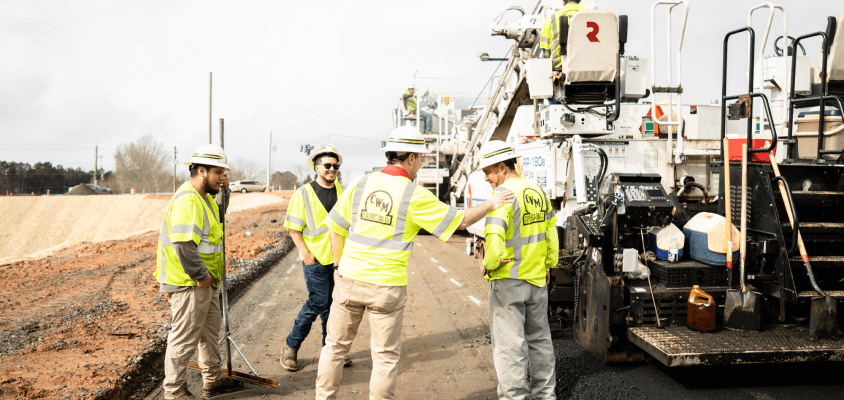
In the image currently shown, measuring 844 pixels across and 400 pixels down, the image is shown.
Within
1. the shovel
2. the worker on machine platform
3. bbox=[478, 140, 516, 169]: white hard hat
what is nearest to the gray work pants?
bbox=[478, 140, 516, 169]: white hard hat

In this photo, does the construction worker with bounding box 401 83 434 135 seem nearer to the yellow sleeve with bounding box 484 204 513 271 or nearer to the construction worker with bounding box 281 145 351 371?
the construction worker with bounding box 281 145 351 371

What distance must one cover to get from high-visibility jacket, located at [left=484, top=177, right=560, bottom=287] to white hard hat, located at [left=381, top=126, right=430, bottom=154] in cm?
65

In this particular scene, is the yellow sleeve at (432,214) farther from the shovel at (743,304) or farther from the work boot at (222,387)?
the shovel at (743,304)

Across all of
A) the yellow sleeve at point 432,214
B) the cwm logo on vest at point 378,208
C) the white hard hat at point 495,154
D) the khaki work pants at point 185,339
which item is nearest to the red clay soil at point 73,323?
the khaki work pants at point 185,339

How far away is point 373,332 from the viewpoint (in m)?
3.26

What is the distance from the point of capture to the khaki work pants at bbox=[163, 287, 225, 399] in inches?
145

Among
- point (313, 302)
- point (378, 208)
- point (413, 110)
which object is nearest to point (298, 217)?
point (313, 302)

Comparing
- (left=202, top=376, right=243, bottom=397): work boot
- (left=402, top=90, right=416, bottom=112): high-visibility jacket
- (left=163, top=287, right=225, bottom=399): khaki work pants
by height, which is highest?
(left=402, top=90, right=416, bottom=112): high-visibility jacket

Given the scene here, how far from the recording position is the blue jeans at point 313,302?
181 inches

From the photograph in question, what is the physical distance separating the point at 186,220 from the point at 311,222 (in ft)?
3.86

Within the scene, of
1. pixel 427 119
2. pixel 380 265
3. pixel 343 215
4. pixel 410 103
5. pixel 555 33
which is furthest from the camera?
pixel 427 119

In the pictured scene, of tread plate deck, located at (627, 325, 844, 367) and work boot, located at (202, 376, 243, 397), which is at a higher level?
tread plate deck, located at (627, 325, 844, 367)

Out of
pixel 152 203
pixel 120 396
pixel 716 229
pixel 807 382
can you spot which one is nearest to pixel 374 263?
pixel 120 396

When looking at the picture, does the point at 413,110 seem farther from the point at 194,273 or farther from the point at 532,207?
the point at 194,273
